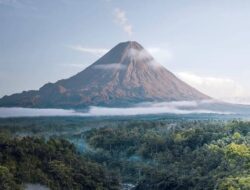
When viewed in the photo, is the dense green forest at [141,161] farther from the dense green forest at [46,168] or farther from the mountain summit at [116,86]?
the mountain summit at [116,86]

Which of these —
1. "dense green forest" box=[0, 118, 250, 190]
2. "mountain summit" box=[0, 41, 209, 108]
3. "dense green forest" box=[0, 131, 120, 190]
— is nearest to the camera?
"dense green forest" box=[0, 131, 120, 190]

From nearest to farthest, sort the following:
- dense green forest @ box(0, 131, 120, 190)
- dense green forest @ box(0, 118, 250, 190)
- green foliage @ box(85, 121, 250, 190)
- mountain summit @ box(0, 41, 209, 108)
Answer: dense green forest @ box(0, 131, 120, 190) → dense green forest @ box(0, 118, 250, 190) → green foliage @ box(85, 121, 250, 190) → mountain summit @ box(0, 41, 209, 108)

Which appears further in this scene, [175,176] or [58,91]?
[58,91]

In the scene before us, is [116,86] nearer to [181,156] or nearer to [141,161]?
[141,161]

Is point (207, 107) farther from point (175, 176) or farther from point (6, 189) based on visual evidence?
point (6, 189)

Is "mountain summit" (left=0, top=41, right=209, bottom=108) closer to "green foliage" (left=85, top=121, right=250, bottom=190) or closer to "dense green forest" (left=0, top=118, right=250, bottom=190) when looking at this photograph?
"green foliage" (left=85, top=121, right=250, bottom=190)

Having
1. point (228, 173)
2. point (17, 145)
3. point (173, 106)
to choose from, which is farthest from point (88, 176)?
point (173, 106)

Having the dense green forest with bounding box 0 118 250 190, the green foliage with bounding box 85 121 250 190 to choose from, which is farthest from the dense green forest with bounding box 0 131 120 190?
the green foliage with bounding box 85 121 250 190
